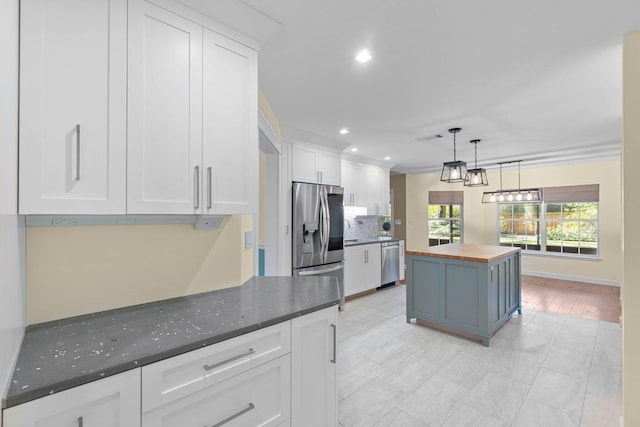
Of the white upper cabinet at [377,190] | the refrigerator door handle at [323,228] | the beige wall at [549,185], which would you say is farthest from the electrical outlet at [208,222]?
the beige wall at [549,185]

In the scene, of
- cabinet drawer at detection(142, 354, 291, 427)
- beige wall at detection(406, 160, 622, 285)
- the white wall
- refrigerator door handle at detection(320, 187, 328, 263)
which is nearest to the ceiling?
the white wall

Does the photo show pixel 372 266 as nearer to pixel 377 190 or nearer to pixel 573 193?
pixel 377 190

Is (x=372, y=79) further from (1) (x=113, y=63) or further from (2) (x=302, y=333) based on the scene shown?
(2) (x=302, y=333)

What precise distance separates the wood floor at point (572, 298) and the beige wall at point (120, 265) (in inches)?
183

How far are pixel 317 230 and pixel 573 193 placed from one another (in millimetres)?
5469

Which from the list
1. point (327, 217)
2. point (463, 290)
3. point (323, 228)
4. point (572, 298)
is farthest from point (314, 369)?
point (572, 298)

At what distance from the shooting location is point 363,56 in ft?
6.87

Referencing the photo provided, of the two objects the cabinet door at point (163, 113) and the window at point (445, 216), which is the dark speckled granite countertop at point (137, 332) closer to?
the cabinet door at point (163, 113)

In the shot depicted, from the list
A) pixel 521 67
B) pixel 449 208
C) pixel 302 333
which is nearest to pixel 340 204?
pixel 521 67

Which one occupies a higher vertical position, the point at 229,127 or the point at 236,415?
the point at 229,127

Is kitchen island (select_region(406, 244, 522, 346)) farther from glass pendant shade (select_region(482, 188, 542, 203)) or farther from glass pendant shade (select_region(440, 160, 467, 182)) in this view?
glass pendant shade (select_region(482, 188, 542, 203))

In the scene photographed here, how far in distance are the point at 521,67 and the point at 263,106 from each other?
2.09 m

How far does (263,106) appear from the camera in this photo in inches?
106

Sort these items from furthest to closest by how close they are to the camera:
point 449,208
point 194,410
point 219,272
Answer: point 449,208
point 219,272
point 194,410
